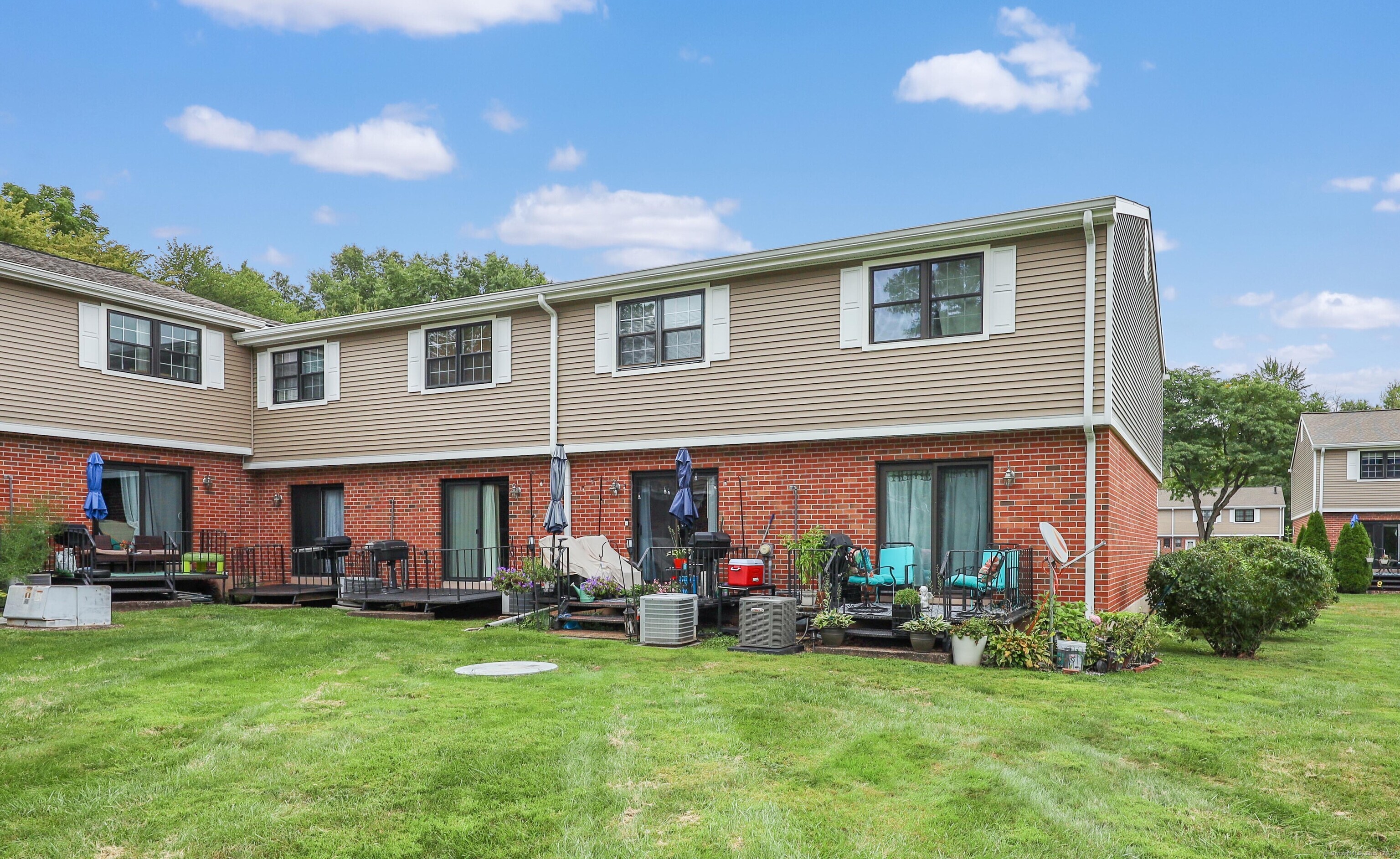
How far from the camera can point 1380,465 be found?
29.0 m

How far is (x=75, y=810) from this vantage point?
176 inches

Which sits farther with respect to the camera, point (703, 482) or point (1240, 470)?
point (1240, 470)

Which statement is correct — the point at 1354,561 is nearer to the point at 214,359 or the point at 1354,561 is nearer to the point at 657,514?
the point at 657,514

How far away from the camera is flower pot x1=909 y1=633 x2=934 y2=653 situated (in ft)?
30.7

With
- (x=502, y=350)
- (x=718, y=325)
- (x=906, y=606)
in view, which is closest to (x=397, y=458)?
(x=502, y=350)

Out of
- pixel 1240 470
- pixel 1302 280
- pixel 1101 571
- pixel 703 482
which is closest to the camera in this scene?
pixel 1101 571

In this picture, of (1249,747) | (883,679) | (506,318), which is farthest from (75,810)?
(506,318)

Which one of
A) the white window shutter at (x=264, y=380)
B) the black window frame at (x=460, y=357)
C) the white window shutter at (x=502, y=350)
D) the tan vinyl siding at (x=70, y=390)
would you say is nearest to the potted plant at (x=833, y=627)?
the white window shutter at (x=502, y=350)

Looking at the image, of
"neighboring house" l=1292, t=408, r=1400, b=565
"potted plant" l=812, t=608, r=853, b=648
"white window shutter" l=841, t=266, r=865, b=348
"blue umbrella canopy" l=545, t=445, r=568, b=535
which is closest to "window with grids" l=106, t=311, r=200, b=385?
"blue umbrella canopy" l=545, t=445, r=568, b=535

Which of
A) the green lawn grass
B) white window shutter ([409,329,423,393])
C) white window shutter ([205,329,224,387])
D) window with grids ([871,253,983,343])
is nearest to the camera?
the green lawn grass

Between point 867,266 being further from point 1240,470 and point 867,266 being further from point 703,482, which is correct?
point 1240,470

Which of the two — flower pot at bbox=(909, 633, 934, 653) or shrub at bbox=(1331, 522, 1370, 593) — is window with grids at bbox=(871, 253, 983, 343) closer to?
flower pot at bbox=(909, 633, 934, 653)

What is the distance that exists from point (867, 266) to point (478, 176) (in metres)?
25.3

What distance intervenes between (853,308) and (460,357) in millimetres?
6686
